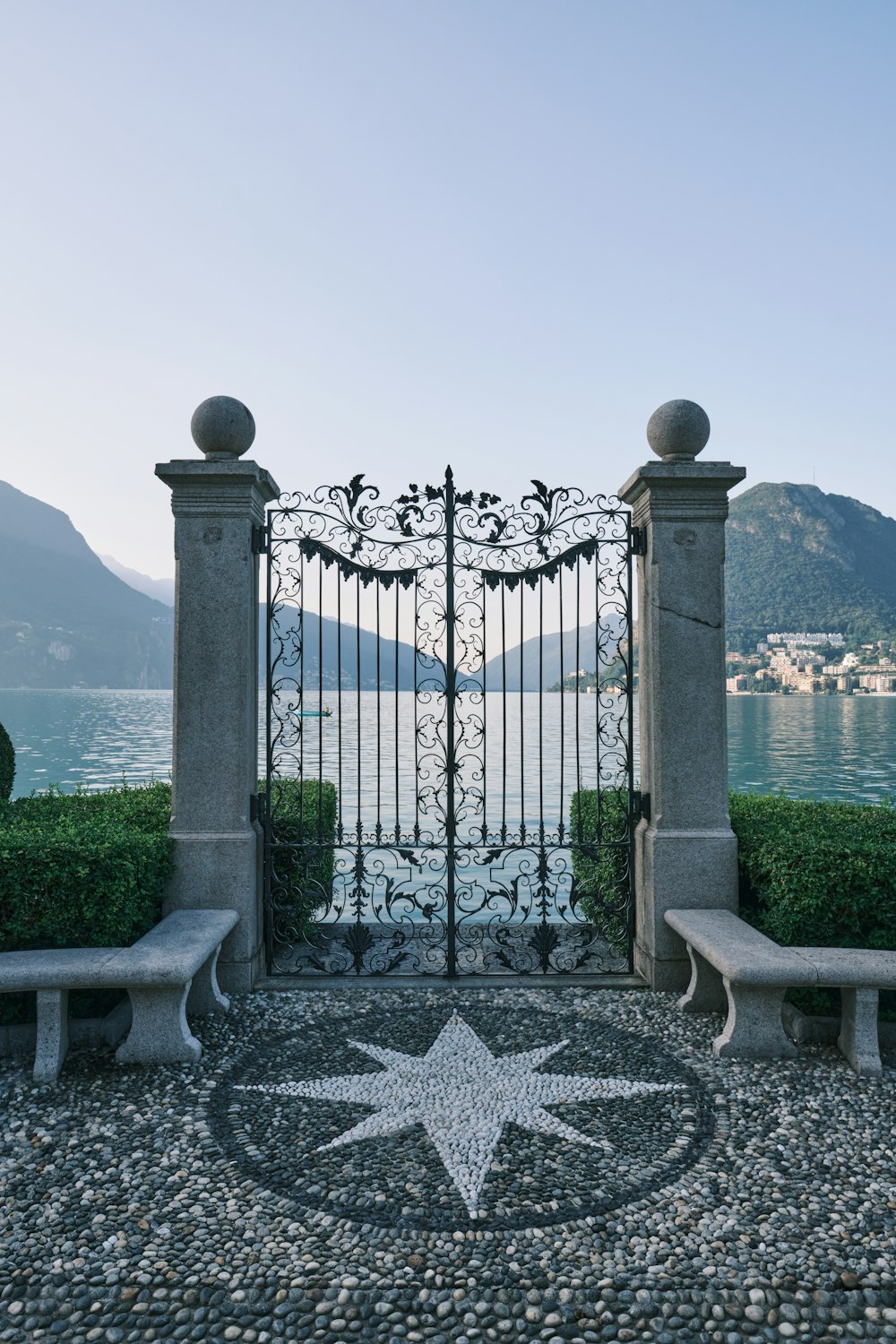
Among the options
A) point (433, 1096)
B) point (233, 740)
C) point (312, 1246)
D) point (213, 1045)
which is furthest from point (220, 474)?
point (312, 1246)

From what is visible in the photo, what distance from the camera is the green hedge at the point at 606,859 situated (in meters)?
6.31

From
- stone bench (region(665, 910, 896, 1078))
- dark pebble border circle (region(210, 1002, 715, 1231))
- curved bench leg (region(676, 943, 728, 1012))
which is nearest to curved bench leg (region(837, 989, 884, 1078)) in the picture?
stone bench (region(665, 910, 896, 1078))

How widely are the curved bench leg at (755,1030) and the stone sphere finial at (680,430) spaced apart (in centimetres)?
387

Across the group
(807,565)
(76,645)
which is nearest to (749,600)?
(807,565)

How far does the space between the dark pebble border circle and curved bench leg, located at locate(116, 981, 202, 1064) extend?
41cm

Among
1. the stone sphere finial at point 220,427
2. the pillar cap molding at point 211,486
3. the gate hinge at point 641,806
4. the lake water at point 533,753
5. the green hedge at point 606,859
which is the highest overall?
the stone sphere finial at point 220,427

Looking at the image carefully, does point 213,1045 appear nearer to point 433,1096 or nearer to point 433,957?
point 433,1096

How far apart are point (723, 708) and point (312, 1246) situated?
437 centimetres

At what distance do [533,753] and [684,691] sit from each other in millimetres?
34240

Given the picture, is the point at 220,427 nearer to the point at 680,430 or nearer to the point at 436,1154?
the point at 680,430

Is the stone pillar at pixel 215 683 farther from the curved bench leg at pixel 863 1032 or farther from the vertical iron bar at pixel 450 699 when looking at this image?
the curved bench leg at pixel 863 1032

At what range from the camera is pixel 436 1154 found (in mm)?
3646

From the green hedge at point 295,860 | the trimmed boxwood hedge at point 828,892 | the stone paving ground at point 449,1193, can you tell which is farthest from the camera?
the green hedge at point 295,860

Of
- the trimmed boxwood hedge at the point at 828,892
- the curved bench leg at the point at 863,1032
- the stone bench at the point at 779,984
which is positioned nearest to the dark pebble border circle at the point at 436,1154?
the stone bench at the point at 779,984
